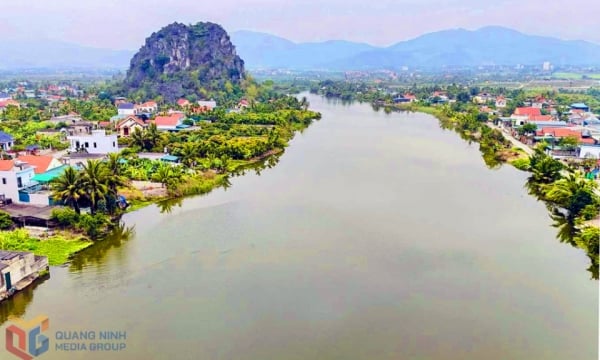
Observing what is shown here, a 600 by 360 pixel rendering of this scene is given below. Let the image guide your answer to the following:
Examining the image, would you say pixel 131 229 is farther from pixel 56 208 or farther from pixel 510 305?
pixel 510 305

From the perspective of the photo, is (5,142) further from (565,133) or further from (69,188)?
(565,133)

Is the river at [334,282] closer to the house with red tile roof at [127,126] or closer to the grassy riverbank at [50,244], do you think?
the grassy riverbank at [50,244]

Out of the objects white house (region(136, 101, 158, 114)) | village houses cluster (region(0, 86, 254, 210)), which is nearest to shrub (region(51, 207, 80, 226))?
village houses cluster (region(0, 86, 254, 210))

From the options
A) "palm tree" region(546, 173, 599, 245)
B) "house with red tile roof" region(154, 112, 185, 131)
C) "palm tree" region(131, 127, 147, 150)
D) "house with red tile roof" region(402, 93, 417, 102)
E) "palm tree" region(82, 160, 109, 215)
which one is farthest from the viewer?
"house with red tile roof" region(402, 93, 417, 102)

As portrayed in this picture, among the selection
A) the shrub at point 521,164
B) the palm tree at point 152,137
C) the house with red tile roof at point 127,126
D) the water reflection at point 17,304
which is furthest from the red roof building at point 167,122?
the water reflection at point 17,304

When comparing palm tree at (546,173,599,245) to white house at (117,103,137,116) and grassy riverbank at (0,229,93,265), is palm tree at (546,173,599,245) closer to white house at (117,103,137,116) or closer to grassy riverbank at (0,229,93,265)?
grassy riverbank at (0,229,93,265)

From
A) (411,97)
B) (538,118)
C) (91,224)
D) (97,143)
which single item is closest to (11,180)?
(91,224)
